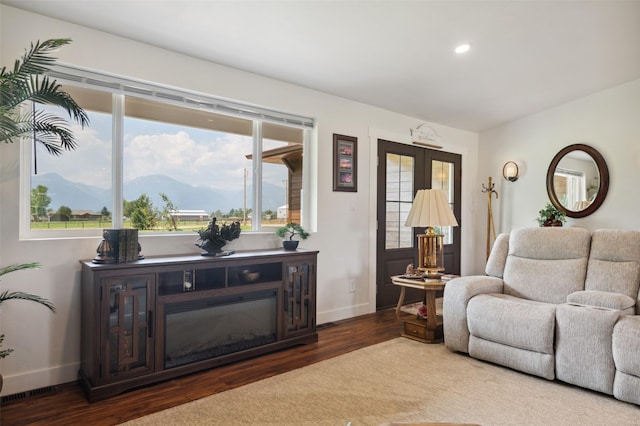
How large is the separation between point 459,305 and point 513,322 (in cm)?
47

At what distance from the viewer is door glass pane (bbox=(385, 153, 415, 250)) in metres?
4.77

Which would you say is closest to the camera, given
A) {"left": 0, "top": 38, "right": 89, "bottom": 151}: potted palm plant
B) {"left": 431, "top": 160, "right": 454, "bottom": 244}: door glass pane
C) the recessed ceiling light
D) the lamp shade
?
{"left": 0, "top": 38, "right": 89, "bottom": 151}: potted palm plant

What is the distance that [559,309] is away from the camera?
104 inches

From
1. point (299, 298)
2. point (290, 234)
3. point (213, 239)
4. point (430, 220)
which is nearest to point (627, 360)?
point (430, 220)

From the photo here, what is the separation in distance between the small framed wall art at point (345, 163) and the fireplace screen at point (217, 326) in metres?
1.53

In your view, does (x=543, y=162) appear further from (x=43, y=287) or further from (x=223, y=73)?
(x=43, y=287)

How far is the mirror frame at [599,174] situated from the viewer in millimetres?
4707

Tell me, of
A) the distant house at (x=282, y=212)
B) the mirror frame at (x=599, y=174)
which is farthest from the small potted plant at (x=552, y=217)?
the distant house at (x=282, y=212)

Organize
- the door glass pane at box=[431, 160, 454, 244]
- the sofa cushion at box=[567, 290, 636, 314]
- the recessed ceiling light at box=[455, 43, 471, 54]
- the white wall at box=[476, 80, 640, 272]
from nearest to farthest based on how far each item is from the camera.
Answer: the sofa cushion at box=[567, 290, 636, 314], the recessed ceiling light at box=[455, 43, 471, 54], the white wall at box=[476, 80, 640, 272], the door glass pane at box=[431, 160, 454, 244]

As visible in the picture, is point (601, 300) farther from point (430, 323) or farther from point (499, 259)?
point (430, 323)

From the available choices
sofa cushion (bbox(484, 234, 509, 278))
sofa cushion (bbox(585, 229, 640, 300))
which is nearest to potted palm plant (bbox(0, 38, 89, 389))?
sofa cushion (bbox(484, 234, 509, 278))

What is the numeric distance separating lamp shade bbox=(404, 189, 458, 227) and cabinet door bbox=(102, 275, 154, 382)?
2335 millimetres

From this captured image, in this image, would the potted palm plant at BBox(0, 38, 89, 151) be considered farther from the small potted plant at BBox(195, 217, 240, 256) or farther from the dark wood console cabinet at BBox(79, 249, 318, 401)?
the small potted plant at BBox(195, 217, 240, 256)

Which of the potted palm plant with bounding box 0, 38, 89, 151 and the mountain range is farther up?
the potted palm plant with bounding box 0, 38, 89, 151
